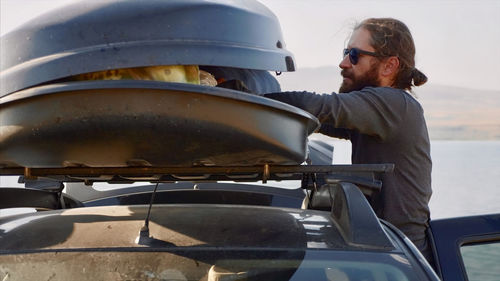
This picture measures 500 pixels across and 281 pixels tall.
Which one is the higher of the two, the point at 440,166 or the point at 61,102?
the point at 61,102

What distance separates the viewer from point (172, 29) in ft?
8.89

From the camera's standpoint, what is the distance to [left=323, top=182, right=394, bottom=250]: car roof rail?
255 centimetres

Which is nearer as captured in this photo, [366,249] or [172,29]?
[366,249]

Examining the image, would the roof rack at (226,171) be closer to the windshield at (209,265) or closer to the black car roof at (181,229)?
the black car roof at (181,229)

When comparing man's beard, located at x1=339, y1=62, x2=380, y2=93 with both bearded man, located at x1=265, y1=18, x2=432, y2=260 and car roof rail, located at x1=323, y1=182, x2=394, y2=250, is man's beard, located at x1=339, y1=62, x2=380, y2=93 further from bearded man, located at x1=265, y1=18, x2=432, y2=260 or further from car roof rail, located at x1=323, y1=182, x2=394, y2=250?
car roof rail, located at x1=323, y1=182, x2=394, y2=250

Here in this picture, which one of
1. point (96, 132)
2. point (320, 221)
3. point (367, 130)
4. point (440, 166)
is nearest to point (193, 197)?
point (367, 130)

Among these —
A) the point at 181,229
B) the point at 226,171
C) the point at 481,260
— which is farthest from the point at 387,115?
the point at 181,229

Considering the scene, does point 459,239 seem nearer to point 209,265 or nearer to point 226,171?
point 226,171

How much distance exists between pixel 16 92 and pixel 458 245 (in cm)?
197

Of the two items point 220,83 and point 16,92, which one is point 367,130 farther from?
point 16,92

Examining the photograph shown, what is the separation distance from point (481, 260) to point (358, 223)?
2.09m

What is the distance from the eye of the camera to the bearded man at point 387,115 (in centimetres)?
354

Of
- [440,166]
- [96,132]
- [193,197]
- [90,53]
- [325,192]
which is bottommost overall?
[440,166]

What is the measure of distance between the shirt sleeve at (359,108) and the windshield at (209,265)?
2.98 feet
